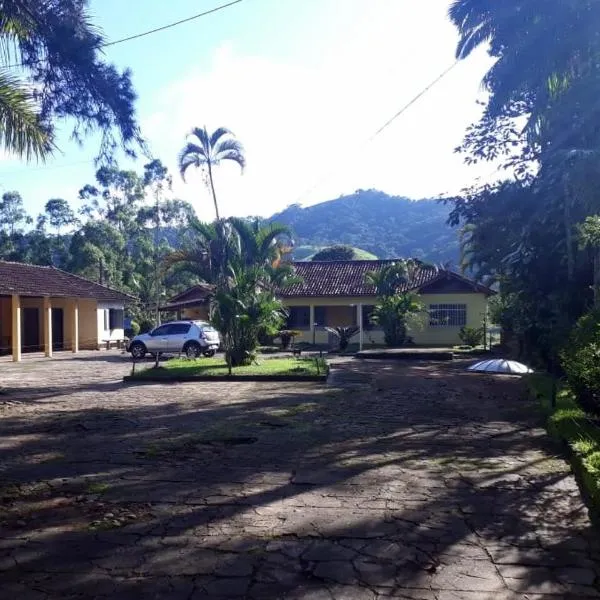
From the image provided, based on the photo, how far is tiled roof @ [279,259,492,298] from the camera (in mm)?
37194

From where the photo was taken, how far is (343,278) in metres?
39.9

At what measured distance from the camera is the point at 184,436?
31.0 ft

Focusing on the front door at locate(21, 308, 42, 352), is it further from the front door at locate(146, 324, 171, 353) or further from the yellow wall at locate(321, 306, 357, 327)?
the yellow wall at locate(321, 306, 357, 327)

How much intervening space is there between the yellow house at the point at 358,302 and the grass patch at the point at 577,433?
21727 millimetres

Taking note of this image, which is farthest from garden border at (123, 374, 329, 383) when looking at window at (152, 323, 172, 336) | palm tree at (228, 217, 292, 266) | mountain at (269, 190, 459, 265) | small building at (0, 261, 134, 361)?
mountain at (269, 190, 459, 265)

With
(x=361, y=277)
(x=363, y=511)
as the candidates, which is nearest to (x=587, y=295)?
(x=363, y=511)

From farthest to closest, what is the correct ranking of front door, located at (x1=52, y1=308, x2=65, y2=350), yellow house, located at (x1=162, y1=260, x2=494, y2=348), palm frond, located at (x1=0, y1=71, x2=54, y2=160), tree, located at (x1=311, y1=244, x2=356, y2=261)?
tree, located at (x1=311, y1=244, x2=356, y2=261) < yellow house, located at (x1=162, y1=260, x2=494, y2=348) < front door, located at (x1=52, y1=308, x2=65, y2=350) < palm frond, located at (x1=0, y1=71, x2=54, y2=160)

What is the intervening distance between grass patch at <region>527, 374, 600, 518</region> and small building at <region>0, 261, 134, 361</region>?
2186cm

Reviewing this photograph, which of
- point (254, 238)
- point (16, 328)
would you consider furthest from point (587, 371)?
point (16, 328)

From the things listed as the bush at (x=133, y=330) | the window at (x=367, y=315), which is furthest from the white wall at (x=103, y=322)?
the window at (x=367, y=315)

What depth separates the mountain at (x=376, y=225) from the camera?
103 metres

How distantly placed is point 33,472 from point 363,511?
364cm

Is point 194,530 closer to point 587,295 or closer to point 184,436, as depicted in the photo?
Result: point 184,436

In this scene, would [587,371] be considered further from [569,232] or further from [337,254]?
[337,254]
